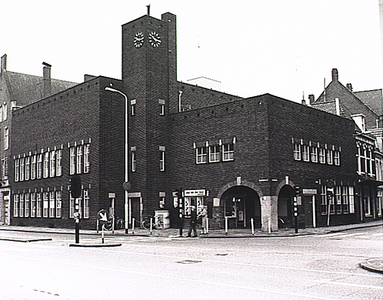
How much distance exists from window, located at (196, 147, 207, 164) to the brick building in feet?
0.26

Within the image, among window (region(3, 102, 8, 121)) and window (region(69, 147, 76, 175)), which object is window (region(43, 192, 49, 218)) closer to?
window (region(69, 147, 76, 175))

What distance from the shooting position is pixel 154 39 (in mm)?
41625

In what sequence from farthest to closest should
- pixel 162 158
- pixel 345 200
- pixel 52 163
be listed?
pixel 52 163 → pixel 345 200 → pixel 162 158

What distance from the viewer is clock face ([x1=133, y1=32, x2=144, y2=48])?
1625 inches

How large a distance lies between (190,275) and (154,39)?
102 ft

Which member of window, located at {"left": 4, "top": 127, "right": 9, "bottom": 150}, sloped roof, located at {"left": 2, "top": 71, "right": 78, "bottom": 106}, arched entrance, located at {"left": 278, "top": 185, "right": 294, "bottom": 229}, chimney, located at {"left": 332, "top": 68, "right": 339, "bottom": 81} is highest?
chimney, located at {"left": 332, "top": 68, "right": 339, "bottom": 81}

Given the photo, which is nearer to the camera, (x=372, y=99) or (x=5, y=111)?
(x=5, y=111)

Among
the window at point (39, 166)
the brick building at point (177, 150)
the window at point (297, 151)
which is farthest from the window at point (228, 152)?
the window at point (39, 166)

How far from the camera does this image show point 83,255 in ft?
60.7

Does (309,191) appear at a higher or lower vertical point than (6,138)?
lower

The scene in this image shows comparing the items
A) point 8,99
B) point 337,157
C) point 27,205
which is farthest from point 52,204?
point 337,157

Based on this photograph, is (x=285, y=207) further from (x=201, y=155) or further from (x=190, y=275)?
(x=190, y=275)

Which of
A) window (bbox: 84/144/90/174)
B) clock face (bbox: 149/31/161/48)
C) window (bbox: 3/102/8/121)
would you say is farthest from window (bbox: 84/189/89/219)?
window (bbox: 3/102/8/121)

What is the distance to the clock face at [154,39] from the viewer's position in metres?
41.4
